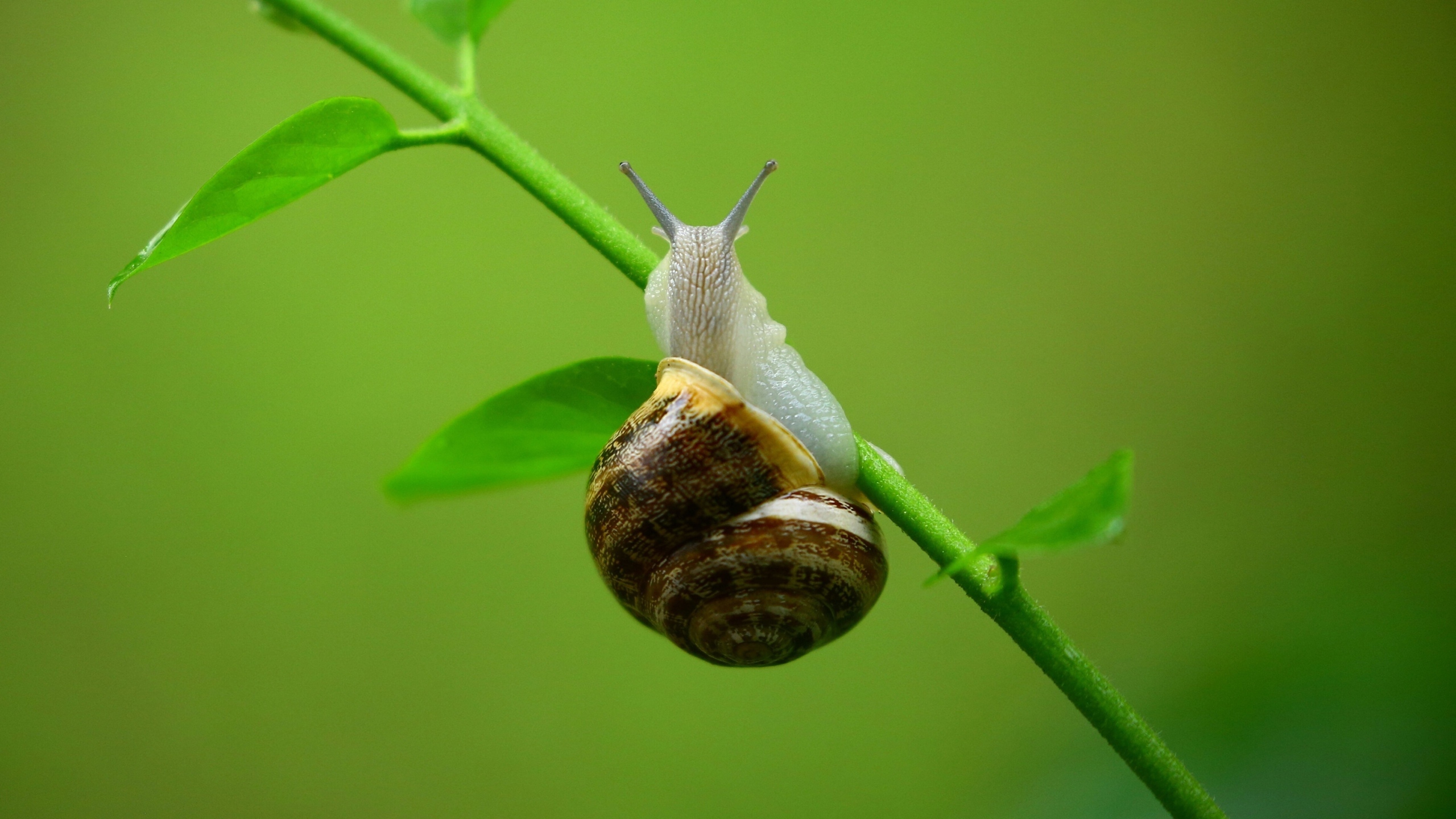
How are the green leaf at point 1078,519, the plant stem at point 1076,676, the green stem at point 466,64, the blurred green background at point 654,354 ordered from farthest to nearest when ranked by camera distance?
the blurred green background at point 654,354 → the green stem at point 466,64 → the plant stem at point 1076,676 → the green leaf at point 1078,519

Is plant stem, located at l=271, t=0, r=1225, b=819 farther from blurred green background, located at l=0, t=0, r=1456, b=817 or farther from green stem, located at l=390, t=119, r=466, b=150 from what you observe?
blurred green background, located at l=0, t=0, r=1456, b=817

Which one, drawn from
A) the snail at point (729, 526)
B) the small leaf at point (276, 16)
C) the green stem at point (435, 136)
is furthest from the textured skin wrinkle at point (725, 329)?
the small leaf at point (276, 16)

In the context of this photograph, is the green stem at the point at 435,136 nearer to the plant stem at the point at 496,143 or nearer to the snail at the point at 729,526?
the plant stem at the point at 496,143

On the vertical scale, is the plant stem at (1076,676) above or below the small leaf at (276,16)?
below

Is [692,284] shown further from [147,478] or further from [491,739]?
[147,478]

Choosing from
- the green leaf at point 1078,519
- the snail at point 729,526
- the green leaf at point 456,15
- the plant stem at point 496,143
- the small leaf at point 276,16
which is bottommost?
the green leaf at point 1078,519

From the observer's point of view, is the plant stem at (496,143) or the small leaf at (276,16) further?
the small leaf at (276,16)

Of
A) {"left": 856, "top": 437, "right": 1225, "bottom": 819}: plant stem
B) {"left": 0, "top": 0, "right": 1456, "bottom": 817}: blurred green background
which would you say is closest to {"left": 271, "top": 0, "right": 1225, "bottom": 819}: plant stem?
{"left": 856, "top": 437, "right": 1225, "bottom": 819}: plant stem
